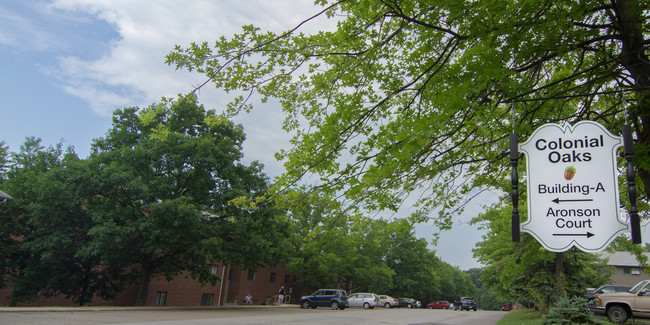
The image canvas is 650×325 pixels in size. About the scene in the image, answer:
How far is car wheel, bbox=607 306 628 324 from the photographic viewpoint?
16.0 m

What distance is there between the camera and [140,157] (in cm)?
2402

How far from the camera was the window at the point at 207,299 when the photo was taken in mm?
37591

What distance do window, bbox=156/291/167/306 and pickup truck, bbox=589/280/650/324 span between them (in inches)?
1143

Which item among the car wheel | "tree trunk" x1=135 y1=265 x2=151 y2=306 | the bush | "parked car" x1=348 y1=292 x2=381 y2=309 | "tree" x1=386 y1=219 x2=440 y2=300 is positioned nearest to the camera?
the bush

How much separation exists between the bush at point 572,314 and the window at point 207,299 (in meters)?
32.1

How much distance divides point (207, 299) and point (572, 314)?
109 feet

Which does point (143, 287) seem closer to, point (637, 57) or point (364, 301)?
point (364, 301)

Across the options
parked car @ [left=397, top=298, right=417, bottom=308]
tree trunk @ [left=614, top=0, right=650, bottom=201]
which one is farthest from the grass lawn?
parked car @ [left=397, top=298, right=417, bottom=308]

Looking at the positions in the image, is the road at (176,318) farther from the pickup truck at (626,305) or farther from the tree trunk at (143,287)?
the pickup truck at (626,305)

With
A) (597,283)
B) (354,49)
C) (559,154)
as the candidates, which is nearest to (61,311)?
(354,49)

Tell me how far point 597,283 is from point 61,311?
3557 centimetres

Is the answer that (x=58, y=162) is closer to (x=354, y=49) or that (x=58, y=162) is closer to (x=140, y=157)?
(x=140, y=157)

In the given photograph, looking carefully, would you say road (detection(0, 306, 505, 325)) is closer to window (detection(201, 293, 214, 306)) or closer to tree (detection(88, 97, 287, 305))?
tree (detection(88, 97, 287, 305))

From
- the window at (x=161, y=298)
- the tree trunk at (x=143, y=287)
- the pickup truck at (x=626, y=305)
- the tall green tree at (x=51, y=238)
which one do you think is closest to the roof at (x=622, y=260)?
the pickup truck at (x=626, y=305)
